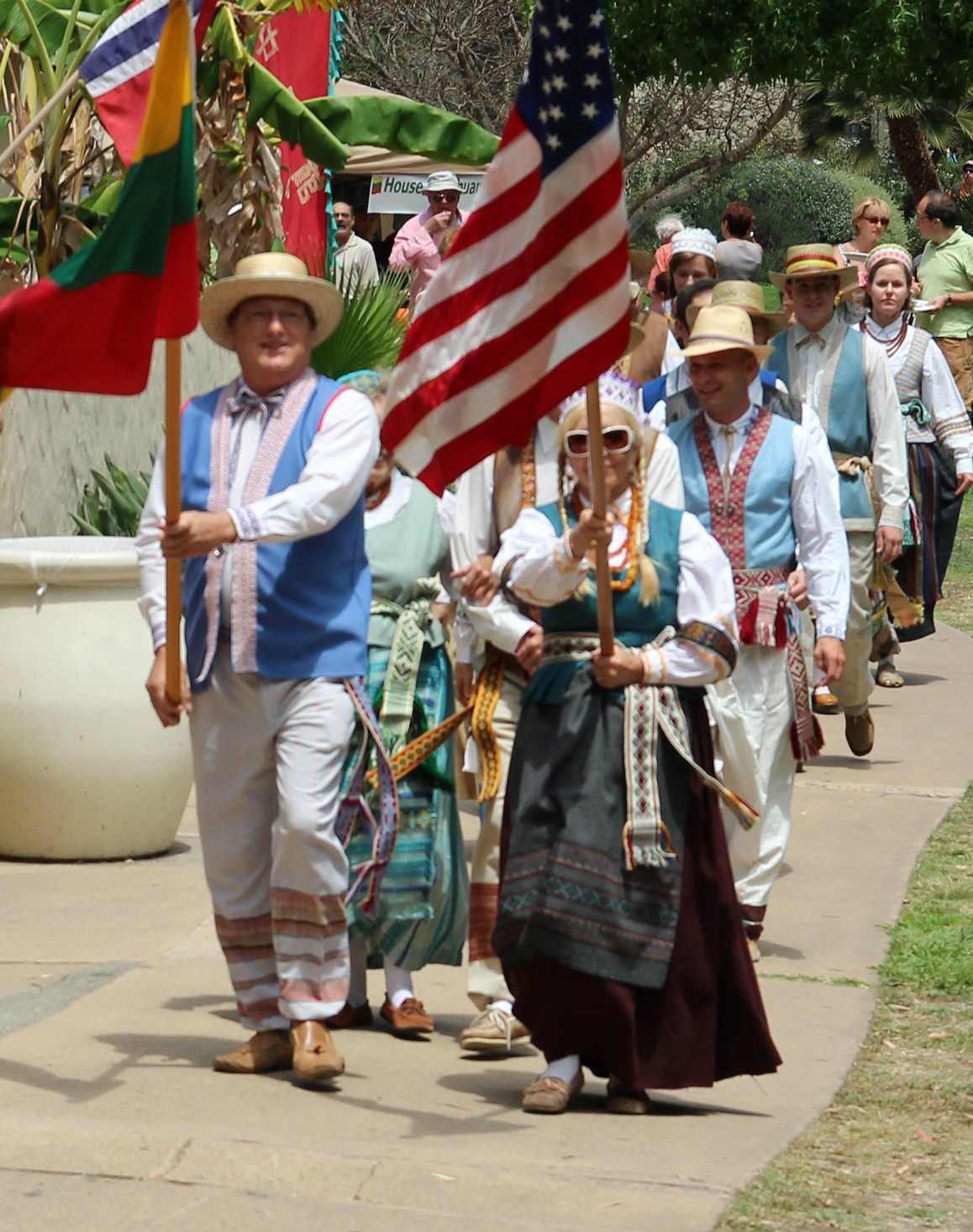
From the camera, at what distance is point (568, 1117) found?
219 inches

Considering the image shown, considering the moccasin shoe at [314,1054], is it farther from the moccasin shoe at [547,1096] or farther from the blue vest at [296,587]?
the blue vest at [296,587]

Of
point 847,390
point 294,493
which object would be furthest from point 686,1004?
point 847,390

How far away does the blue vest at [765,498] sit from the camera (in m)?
7.43

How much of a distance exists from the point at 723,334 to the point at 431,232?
8.97 meters

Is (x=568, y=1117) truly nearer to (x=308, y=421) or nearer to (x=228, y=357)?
(x=308, y=421)

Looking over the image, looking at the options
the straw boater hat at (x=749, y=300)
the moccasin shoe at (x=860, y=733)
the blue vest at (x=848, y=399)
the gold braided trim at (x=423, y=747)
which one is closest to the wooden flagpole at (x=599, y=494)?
the gold braided trim at (x=423, y=747)

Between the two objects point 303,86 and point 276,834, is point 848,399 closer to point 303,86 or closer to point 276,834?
point 276,834

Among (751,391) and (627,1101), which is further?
(751,391)

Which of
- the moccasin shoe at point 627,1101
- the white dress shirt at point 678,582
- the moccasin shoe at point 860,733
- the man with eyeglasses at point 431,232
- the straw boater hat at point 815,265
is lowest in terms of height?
the moccasin shoe at point 627,1101

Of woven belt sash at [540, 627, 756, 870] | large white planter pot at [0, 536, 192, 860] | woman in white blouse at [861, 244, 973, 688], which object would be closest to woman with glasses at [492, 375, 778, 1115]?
woven belt sash at [540, 627, 756, 870]

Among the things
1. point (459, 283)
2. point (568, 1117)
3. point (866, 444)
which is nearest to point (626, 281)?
point (459, 283)

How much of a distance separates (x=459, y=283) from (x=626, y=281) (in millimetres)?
425

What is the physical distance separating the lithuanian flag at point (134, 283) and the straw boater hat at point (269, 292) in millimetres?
77

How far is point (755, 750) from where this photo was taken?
746 centimetres
